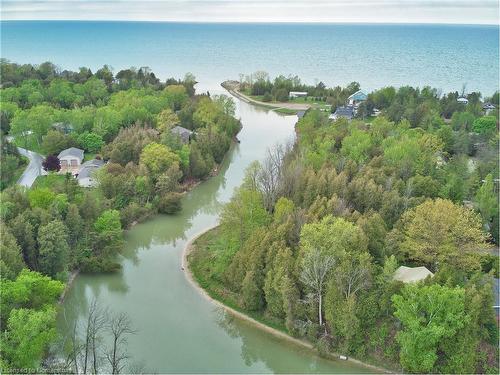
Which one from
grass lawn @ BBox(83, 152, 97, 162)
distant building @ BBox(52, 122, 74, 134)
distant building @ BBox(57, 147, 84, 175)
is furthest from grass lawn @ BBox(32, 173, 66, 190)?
distant building @ BBox(52, 122, 74, 134)

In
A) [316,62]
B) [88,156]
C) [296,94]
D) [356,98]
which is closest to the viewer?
[88,156]

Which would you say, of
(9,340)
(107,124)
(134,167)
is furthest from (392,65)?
(9,340)

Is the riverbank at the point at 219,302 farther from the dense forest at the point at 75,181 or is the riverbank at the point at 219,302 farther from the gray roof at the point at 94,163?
the gray roof at the point at 94,163

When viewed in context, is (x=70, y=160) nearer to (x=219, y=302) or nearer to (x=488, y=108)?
(x=219, y=302)

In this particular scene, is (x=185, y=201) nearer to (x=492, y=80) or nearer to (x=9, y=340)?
(x=9, y=340)

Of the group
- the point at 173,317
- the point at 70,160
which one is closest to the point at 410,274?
the point at 173,317

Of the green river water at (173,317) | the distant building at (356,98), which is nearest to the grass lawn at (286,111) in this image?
the distant building at (356,98)

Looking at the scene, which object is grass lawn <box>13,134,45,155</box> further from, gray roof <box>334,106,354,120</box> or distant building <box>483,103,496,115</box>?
distant building <box>483,103,496,115</box>

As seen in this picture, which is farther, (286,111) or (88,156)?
(286,111)
